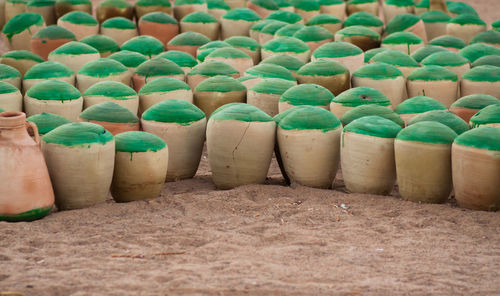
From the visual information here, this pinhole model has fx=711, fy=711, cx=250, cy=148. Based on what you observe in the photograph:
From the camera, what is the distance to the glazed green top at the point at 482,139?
11.5 feet

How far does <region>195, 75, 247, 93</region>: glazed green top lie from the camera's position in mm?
4707

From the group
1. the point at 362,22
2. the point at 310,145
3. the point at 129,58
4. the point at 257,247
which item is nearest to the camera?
the point at 257,247

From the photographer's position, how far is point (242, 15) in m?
6.98

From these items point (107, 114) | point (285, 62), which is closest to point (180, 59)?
point (285, 62)

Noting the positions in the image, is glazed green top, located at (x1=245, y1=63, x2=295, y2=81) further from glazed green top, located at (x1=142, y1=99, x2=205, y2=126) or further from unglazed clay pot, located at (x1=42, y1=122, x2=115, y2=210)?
unglazed clay pot, located at (x1=42, y1=122, x2=115, y2=210)

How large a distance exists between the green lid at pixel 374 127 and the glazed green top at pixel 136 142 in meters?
1.03

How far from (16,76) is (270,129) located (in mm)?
2005

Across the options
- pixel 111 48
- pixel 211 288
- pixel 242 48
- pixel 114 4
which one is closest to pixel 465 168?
pixel 211 288

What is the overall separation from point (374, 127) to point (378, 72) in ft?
3.89

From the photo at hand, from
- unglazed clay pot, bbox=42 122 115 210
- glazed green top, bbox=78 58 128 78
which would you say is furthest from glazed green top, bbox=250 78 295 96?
unglazed clay pot, bbox=42 122 115 210

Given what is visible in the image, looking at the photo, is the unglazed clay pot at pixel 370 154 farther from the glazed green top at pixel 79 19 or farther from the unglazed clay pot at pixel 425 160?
the glazed green top at pixel 79 19

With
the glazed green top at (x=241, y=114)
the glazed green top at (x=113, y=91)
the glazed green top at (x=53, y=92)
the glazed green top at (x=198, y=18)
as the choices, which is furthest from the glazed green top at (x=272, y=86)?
the glazed green top at (x=198, y=18)

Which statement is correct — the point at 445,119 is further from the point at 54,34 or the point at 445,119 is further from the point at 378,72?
the point at 54,34

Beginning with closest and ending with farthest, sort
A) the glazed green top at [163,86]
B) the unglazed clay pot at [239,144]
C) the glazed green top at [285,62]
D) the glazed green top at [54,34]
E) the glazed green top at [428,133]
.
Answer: the glazed green top at [428,133] → the unglazed clay pot at [239,144] → the glazed green top at [163,86] → the glazed green top at [285,62] → the glazed green top at [54,34]
